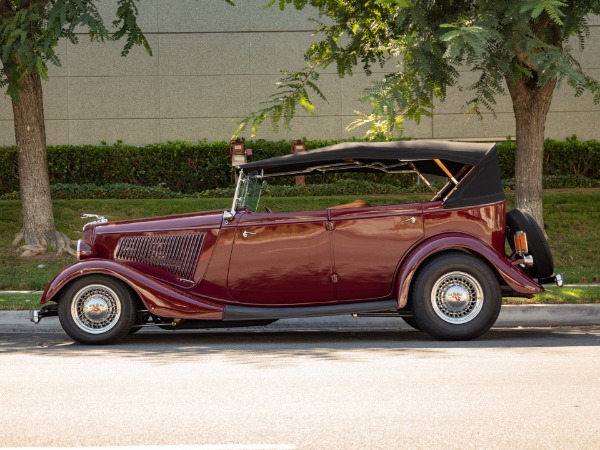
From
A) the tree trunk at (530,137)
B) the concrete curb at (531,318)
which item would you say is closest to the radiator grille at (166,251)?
the concrete curb at (531,318)

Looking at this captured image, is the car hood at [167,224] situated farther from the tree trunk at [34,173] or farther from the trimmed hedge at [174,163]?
the trimmed hedge at [174,163]

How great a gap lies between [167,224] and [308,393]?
342 cm

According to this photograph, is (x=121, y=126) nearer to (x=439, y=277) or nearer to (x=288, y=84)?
(x=288, y=84)

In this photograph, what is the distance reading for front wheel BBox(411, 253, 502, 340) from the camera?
29.4 ft

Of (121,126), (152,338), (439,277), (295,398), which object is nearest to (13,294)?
(152,338)

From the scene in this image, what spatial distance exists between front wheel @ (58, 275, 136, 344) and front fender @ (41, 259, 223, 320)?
Result: 8cm

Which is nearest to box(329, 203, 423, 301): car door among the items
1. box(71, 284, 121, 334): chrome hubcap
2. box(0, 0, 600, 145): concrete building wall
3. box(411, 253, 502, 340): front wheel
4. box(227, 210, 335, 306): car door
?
box(227, 210, 335, 306): car door

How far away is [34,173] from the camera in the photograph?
15.6 m

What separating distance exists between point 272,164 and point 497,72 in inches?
147

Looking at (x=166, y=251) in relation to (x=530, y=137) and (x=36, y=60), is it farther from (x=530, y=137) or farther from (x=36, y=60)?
(x=530, y=137)

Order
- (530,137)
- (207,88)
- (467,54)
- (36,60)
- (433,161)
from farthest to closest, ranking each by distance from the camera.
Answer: (207,88) < (530,137) < (36,60) < (467,54) < (433,161)

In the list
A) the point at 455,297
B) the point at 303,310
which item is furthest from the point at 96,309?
the point at 455,297

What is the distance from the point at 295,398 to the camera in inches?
246

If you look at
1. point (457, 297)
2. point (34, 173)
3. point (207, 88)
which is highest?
point (207, 88)
